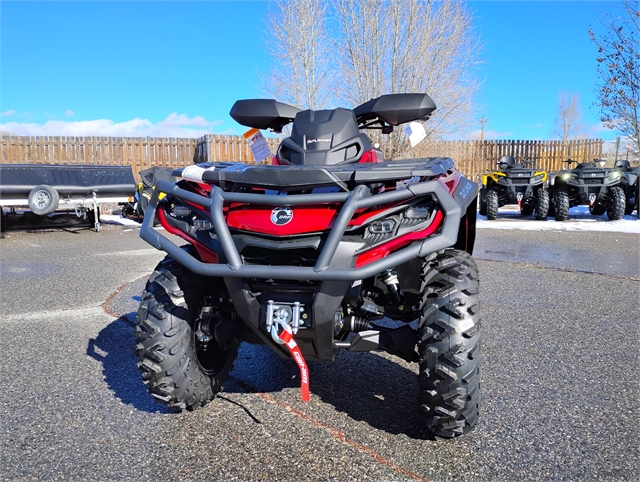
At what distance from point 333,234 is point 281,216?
11.4 inches

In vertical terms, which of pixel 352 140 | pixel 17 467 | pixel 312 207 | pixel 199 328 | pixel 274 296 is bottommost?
pixel 17 467

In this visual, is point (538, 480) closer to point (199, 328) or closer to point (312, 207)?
point (312, 207)

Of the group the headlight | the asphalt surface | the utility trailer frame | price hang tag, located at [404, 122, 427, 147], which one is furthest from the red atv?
the headlight

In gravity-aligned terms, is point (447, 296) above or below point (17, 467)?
above

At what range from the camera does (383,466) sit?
227 centimetres

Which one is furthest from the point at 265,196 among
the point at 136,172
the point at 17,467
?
the point at 136,172

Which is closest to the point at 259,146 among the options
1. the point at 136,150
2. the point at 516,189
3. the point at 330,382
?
the point at 330,382

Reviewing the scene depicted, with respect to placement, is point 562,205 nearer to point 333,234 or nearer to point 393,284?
point 393,284

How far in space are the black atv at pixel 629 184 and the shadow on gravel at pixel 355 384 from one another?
1163 centimetres

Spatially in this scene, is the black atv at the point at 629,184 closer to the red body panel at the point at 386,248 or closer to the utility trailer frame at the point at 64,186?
the utility trailer frame at the point at 64,186

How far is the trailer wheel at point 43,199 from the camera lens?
34.1ft

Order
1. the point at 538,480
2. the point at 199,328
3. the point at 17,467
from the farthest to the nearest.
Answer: the point at 199,328 → the point at 17,467 → the point at 538,480

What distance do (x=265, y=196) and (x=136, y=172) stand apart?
56.9ft

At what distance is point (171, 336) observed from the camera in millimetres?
2605
